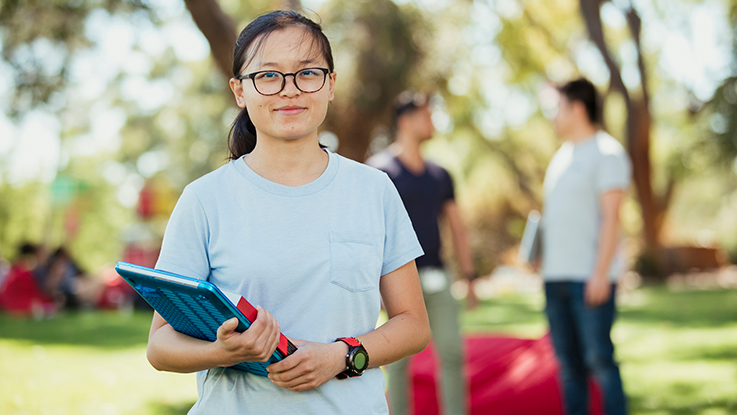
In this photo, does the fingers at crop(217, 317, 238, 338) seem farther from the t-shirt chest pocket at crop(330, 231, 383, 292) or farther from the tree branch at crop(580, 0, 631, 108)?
the tree branch at crop(580, 0, 631, 108)

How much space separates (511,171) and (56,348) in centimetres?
1703

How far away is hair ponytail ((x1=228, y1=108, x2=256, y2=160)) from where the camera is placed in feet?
5.77

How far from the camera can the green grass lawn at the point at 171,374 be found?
4762 millimetres

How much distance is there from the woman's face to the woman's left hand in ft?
1.69

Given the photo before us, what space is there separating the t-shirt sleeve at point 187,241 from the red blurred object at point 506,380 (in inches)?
124

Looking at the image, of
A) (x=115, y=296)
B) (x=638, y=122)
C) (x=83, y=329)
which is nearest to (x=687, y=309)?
(x=638, y=122)

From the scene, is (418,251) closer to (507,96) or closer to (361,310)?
(361,310)

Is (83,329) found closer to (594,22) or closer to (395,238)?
(395,238)

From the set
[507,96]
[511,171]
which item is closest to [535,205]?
[511,171]

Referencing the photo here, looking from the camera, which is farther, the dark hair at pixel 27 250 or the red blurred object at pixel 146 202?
the red blurred object at pixel 146 202

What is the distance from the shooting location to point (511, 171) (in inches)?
858

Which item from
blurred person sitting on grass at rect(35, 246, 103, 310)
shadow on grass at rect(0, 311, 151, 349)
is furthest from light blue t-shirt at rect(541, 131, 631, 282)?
blurred person sitting on grass at rect(35, 246, 103, 310)

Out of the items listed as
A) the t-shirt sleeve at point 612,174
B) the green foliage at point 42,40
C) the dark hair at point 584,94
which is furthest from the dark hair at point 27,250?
the t-shirt sleeve at point 612,174

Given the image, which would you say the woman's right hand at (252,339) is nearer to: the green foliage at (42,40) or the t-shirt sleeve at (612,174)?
the t-shirt sleeve at (612,174)
